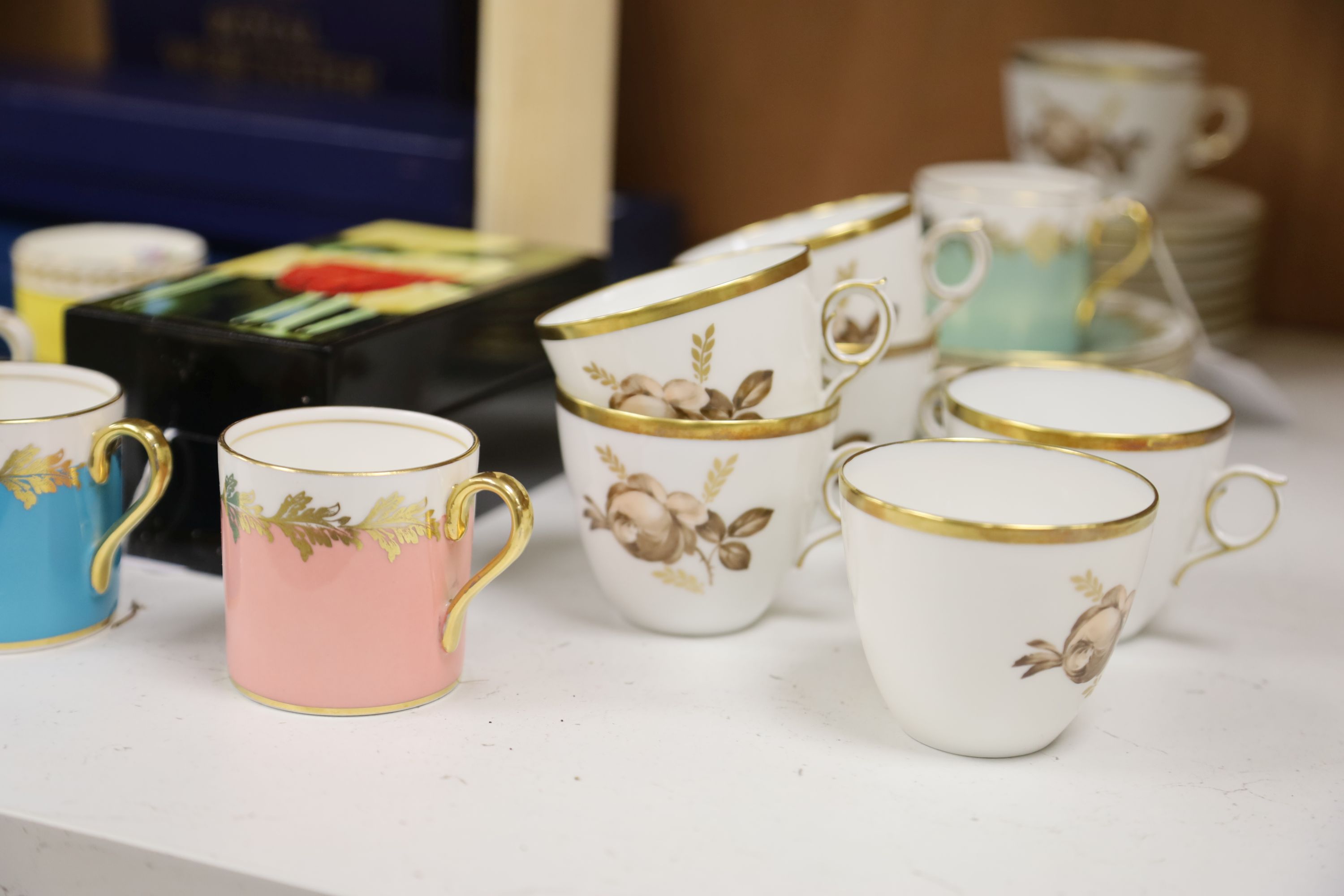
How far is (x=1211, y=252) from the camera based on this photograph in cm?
111

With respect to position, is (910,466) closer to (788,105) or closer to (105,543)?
(105,543)

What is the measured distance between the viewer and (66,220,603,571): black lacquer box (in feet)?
2.36

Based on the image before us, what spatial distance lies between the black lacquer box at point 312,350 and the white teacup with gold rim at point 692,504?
0.41 ft

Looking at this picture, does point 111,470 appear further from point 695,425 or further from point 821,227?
point 821,227

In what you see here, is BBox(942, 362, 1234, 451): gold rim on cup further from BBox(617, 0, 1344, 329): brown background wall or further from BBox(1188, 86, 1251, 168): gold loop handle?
BBox(617, 0, 1344, 329): brown background wall

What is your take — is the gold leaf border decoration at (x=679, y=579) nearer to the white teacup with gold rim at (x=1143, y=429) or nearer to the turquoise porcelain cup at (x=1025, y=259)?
the white teacup with gold rim at (x=1143, y=429)

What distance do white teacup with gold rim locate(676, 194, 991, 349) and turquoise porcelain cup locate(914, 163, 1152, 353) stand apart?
8cm

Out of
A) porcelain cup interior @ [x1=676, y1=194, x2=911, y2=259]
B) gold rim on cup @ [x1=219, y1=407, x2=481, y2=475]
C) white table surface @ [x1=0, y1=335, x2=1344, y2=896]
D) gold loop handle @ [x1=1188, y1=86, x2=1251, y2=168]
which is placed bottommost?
white table surface @ [x1=0, y1=335, x2=1344, y2=896]

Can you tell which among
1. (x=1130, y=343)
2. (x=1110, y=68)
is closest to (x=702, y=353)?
(x=1130, y=343)

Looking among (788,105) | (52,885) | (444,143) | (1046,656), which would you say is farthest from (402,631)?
(788,105)

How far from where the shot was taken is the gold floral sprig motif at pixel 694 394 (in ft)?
2.10

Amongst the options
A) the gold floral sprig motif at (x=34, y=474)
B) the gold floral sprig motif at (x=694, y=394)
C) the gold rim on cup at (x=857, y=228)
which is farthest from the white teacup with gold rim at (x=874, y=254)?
the gold floral sprig motif at (x=34, y=474)

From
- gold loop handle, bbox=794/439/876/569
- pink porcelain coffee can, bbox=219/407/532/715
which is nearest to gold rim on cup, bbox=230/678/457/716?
pink porcelain coffee can, bbox=219/407/532/715

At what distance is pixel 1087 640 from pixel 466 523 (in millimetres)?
264
